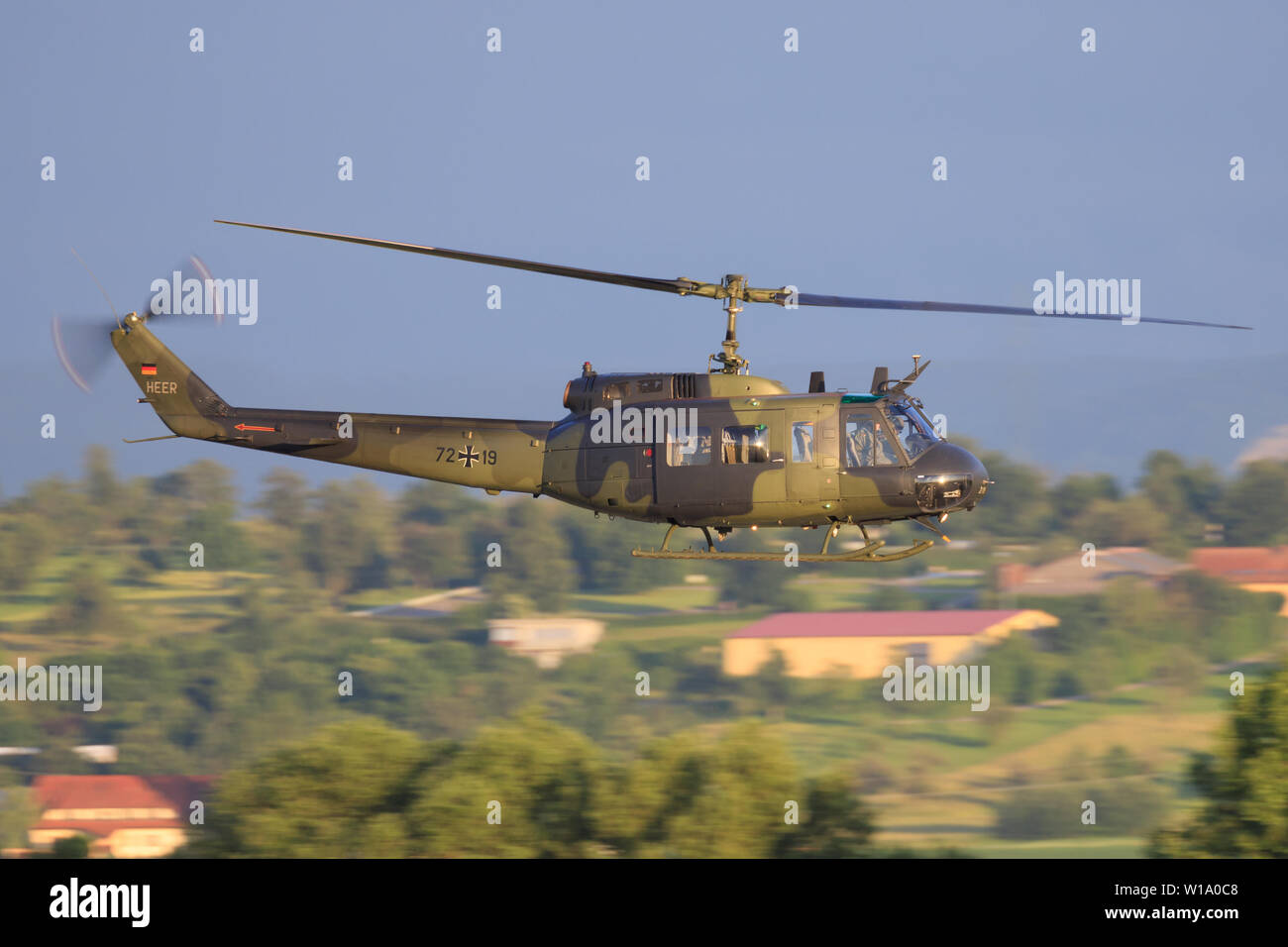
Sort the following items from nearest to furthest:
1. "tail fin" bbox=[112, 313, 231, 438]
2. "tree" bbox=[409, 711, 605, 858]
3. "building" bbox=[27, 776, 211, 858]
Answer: "tail fin" bbox=[112, 313, 231, 438]
"tree" bbox=[409, 711, 605, 858]
"building" bbox=[27, 776, 211, 858]

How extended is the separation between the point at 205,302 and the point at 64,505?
8855 centimetres

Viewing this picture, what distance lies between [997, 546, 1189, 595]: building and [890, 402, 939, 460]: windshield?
65.6 m

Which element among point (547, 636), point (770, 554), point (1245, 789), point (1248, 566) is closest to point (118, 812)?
point (547, 636)

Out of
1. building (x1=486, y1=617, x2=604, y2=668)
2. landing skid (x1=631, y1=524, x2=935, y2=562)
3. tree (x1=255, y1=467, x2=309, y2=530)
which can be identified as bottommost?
landing skid (x1=631, y1=524, x2=935, y2=562)

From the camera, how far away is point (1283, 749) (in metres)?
38.0

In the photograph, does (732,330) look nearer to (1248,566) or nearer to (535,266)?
(535,266)

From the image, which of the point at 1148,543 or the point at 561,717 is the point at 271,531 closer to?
the point at 561,717

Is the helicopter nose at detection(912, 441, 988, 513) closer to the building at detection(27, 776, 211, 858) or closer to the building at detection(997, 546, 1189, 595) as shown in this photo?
the building at detection(27, 776, 211, 858)

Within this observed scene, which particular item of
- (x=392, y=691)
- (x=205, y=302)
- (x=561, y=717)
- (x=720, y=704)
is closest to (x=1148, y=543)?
(x=720, y=704)

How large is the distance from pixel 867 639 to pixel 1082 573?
17.0m

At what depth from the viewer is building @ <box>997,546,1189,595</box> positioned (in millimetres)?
82250

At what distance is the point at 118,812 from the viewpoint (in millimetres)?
55188

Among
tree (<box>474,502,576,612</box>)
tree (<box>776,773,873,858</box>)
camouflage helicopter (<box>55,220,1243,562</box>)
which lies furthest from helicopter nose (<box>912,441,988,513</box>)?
tree (<box>474,502,576,612</box>)

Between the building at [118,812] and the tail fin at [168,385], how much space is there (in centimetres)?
3261
